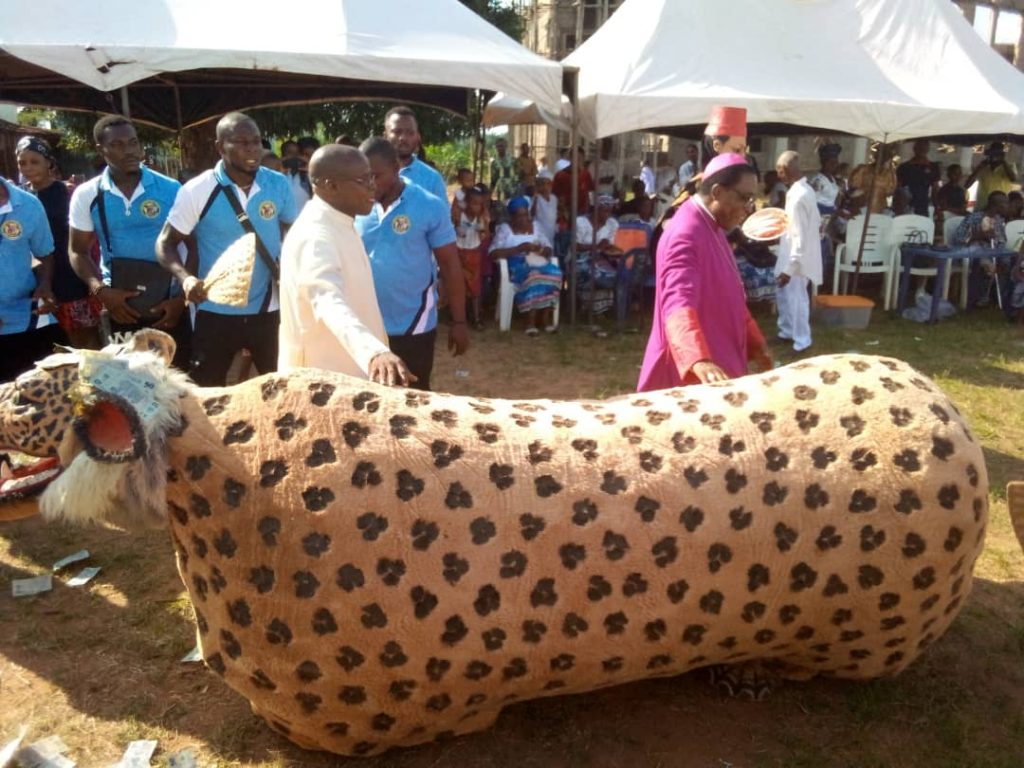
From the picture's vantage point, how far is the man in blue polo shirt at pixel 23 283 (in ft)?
14.2

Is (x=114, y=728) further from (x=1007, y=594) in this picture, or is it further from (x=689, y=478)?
(x=1007, y=594)

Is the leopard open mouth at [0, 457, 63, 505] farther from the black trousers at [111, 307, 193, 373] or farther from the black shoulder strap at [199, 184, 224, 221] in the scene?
the black trousers at [111, 307, 193, 373]

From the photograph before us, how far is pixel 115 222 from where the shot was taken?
456 cm

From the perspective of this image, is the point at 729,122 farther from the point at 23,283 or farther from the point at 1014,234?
the point at 1014,234

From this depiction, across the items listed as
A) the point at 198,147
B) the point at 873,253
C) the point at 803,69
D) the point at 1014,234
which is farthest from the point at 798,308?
the point at 198,147

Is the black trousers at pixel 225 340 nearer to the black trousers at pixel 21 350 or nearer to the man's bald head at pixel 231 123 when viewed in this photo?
the man's bald head at pixel 231 123

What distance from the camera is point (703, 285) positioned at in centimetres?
327

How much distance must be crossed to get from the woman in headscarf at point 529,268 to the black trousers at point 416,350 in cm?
461

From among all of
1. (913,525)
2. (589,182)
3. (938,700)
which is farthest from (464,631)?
(589,182)

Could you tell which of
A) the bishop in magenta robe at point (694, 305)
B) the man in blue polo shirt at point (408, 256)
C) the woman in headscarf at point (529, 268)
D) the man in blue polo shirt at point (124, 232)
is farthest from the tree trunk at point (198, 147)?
the bishop in magenta robe at point (694, 305)

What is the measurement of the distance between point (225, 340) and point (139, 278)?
809mm

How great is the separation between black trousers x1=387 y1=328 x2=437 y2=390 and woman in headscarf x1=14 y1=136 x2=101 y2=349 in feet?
7.25

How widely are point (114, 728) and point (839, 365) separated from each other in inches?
110

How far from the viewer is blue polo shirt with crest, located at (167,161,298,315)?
4145 millimetres
